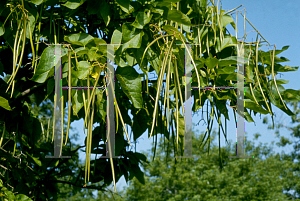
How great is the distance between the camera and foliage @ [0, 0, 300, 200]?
0.81 meters

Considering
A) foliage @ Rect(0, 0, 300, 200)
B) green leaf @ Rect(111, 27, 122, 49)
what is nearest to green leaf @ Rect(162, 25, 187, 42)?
foliage @ Rect(0, 0, 300, 200)

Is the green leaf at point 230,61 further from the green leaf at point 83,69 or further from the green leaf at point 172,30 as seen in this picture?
the green leaf at point 83,69

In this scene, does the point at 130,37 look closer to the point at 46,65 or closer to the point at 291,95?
the point at 46,65

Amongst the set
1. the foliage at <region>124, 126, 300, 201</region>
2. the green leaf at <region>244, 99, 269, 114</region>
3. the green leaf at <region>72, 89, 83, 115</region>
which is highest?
the green leaf at <region>72, 89, 83, 115</region>

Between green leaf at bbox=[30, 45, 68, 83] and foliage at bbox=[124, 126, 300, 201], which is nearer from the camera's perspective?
green leaf at bbox=[30, 45, 68, 83]

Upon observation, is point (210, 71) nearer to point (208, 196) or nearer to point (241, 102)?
point (241, 102)

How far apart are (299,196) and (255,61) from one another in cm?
890

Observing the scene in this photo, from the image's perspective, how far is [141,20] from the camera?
831 mm

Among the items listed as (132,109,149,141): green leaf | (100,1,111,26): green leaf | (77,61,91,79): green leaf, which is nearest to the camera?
(77,61,91,79): green leaf

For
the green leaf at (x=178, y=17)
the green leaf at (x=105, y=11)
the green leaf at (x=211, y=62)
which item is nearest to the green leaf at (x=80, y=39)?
the green leaf at (x=105, y=11)

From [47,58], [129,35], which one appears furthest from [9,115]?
[129,35]

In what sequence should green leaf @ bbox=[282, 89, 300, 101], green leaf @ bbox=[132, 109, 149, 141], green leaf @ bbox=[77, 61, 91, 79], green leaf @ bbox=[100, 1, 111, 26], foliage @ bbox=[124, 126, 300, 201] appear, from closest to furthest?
green leaf @ bbox=[77, 61, 91, 79] < green leaf @ bbox=[100, 1, 111, 26] < green leaf @ bbox=[282, 89, 300, 101] < green leaf @ bbox=[132, 109, 149, 141] < foliage @ bbox=[124, 126, 300, 201]

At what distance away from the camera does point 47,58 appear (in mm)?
836

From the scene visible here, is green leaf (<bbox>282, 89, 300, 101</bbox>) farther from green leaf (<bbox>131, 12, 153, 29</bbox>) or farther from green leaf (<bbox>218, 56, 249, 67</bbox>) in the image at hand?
green leaf (<bbox>131, 12, 153, 29</bbox>)
